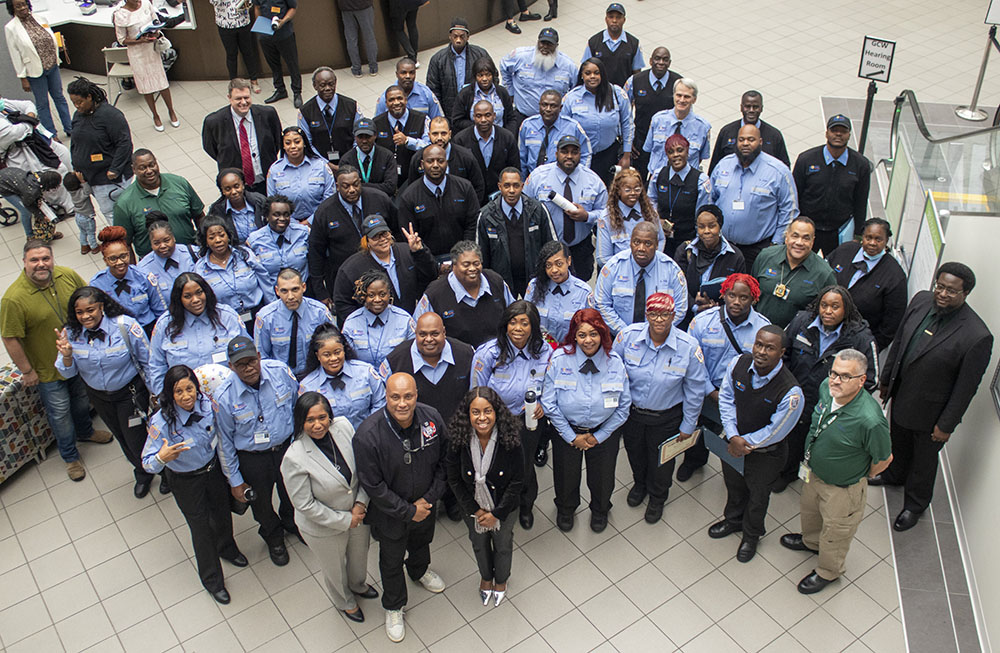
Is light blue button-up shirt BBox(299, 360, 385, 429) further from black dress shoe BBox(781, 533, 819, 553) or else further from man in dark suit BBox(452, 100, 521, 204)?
black dress shoe BBox(781, 533, 819, 553)

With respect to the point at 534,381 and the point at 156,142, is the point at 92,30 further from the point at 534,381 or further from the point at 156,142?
the point at 534,381

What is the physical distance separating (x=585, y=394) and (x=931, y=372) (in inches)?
82.9

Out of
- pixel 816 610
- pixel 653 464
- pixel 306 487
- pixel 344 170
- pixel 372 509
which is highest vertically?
pixel 344 170

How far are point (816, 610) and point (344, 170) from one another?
4.40 meters

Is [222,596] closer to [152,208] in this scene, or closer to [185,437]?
[185,437]

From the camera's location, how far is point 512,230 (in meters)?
6.59

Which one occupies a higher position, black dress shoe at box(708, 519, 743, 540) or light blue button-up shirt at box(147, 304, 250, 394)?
light blue button-up shirt at box(147, 304, 250, 394)

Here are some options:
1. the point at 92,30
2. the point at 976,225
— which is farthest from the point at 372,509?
the point at 92,30

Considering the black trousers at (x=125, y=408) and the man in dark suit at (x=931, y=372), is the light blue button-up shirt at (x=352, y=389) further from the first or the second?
the man in dark suit at (x=931, y=372)

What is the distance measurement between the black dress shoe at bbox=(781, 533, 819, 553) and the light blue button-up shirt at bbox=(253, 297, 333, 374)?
3278 mm

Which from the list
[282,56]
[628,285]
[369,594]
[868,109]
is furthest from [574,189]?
[282,56]

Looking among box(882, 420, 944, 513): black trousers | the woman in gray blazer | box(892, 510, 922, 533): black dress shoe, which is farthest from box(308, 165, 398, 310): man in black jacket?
box(892, 510, 922, 533): black dress shoe

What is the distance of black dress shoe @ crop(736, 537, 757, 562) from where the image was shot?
5641 millimetres

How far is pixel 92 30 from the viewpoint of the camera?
12.0 metres
